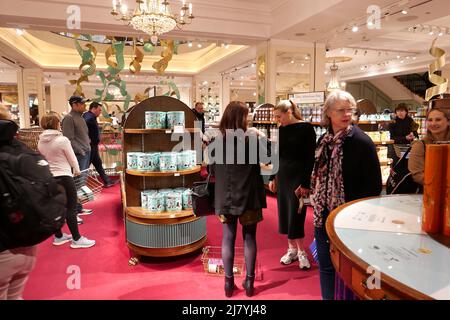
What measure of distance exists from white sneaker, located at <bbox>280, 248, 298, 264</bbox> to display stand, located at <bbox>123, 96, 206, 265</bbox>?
88 cm

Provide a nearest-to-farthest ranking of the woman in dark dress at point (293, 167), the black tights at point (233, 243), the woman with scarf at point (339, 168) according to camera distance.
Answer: the woman with scarf at point (339, 168) → the black tights at point (233, 243) → the woman in dark dress at point (293, 167)

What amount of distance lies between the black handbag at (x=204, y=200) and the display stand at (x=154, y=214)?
0.71 m

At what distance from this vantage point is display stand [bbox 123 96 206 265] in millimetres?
3369

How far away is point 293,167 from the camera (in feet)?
9.95

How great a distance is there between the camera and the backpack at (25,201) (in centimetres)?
157

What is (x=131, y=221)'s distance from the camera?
348 centimetres

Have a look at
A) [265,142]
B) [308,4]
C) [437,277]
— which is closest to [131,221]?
[265,142]

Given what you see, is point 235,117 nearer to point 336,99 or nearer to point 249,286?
point 336,99

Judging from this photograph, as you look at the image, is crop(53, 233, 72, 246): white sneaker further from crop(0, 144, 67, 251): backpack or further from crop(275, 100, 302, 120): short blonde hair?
crop(275, 100, 302, 120): short blonde hair

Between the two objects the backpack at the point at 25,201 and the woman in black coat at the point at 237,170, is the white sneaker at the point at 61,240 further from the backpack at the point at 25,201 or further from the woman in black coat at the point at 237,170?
the backpack at the point at 25,201

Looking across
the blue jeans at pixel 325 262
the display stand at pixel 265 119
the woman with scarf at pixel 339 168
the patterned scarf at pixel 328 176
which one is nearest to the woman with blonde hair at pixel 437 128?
the woman with scarf at pixel 339 168

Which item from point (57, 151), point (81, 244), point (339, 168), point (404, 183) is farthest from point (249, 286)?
point (57, 151)
